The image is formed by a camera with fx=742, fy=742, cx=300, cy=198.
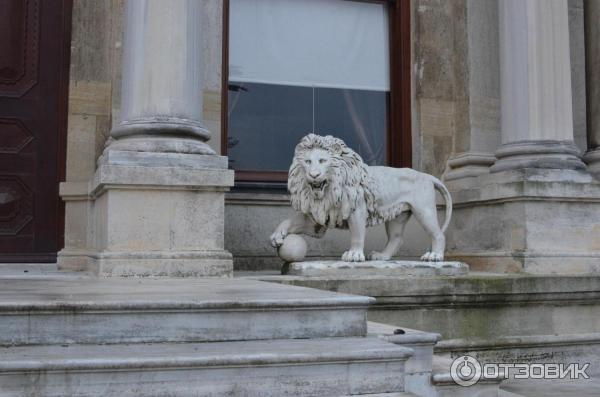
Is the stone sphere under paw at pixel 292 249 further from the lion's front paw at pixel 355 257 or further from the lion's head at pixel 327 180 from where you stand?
the lion's front paw at pixel 355 257

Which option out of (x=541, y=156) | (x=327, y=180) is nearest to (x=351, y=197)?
(x=327, y=180)

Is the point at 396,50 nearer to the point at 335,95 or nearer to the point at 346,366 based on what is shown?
the point at 335,95

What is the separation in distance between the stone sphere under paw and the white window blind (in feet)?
8.60

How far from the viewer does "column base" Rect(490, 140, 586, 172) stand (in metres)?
7.80

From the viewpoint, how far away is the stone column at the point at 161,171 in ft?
20.9

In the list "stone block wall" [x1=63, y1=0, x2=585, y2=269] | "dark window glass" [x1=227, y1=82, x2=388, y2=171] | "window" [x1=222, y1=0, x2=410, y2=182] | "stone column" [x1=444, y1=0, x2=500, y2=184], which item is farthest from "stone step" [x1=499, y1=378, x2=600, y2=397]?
"dark window glass" [x1=227, y1=82, x2=388, y2=171]

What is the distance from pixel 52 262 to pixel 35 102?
6.05 ft

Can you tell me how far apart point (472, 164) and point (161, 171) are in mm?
4154

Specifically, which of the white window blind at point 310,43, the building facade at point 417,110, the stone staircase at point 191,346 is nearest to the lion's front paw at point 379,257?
the building facade at point 417,110

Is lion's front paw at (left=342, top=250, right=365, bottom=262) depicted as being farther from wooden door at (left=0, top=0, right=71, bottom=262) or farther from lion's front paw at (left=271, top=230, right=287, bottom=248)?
wooden door at (left=0, top=0, right=71, bottom=262)

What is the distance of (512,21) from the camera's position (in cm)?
825

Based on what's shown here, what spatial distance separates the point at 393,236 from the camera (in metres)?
7.49

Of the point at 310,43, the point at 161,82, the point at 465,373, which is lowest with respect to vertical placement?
the point at 465,373

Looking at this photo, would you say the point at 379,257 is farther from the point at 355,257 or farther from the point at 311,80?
the point at 311,80
